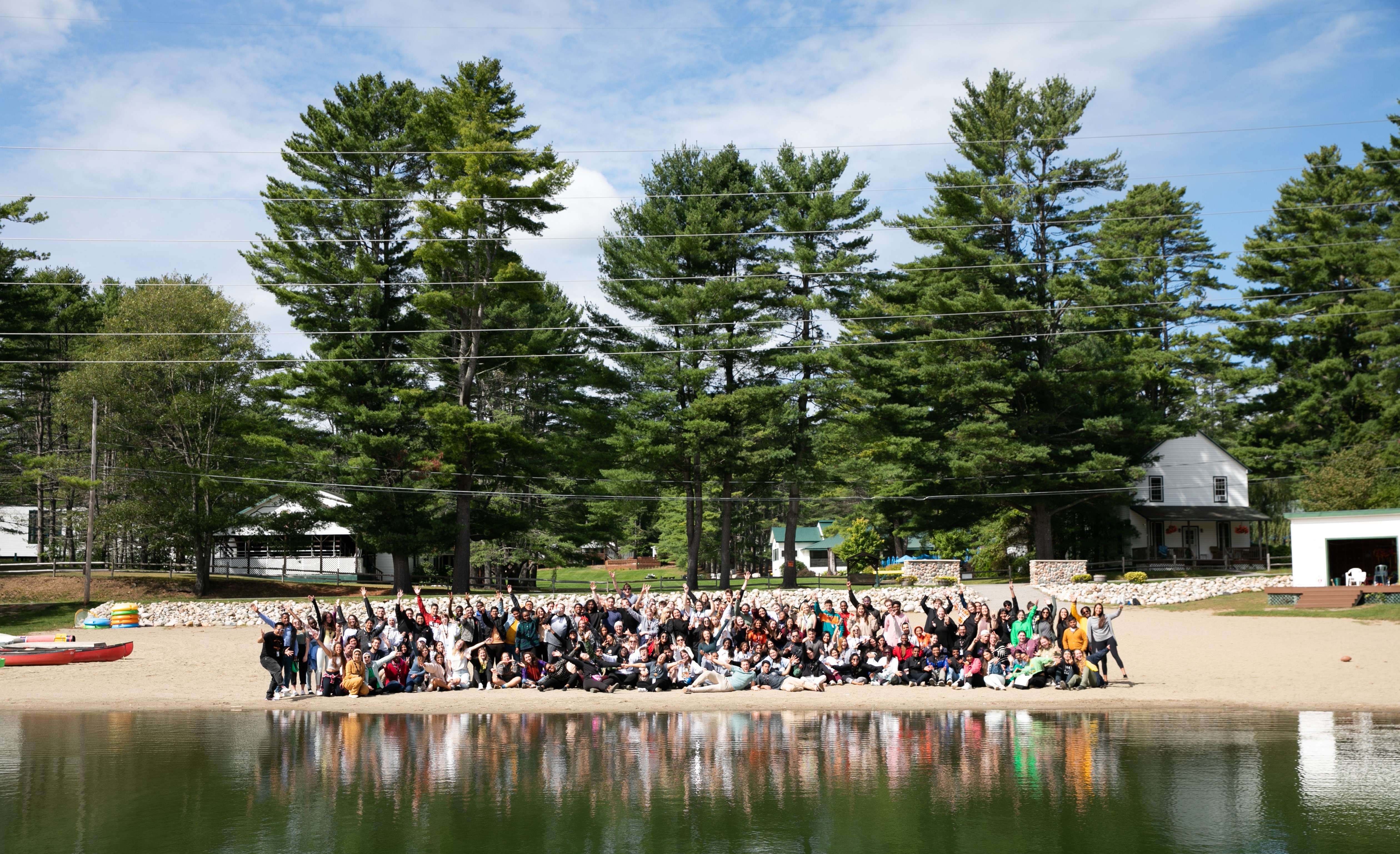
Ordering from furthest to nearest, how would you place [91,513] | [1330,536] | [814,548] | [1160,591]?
[814,548]
[91,513]
[1160,591]
[1330,536]

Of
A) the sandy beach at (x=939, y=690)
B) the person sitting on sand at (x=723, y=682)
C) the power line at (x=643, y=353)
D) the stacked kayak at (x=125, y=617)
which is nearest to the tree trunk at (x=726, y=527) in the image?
the power line at (x=643, y=353)

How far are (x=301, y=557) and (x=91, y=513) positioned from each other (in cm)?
1823

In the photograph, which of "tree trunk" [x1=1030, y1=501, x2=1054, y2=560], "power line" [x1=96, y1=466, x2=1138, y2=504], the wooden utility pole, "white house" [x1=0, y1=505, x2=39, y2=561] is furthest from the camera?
"white house" [x1=0, y1=505, x2=39, y2=561]

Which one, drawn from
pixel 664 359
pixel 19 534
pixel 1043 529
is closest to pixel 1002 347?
pixel 1043 529

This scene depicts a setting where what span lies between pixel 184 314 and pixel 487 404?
1700 centimetres

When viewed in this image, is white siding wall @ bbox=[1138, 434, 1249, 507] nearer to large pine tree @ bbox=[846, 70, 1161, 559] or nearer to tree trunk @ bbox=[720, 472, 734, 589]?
large pine tree @ bbox=[846, 70, 1161, 559]

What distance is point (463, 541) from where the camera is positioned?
44.1 meters

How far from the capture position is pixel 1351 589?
109 ft

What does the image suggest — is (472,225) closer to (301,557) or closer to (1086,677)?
(301,557)

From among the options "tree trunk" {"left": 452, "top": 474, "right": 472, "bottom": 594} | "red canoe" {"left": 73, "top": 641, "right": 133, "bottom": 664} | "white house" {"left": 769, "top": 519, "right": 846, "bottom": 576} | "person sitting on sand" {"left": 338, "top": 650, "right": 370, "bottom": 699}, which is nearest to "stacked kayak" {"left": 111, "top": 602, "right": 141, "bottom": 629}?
"red canoe" {"left": 73, "top": 641, "right": 133, "bottom": 664}

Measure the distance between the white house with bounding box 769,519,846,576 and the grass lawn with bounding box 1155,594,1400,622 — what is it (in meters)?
42.2

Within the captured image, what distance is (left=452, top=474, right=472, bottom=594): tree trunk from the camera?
43781 millimetres

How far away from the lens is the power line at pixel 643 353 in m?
43.9

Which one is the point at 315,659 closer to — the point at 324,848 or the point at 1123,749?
the point at 324,848
